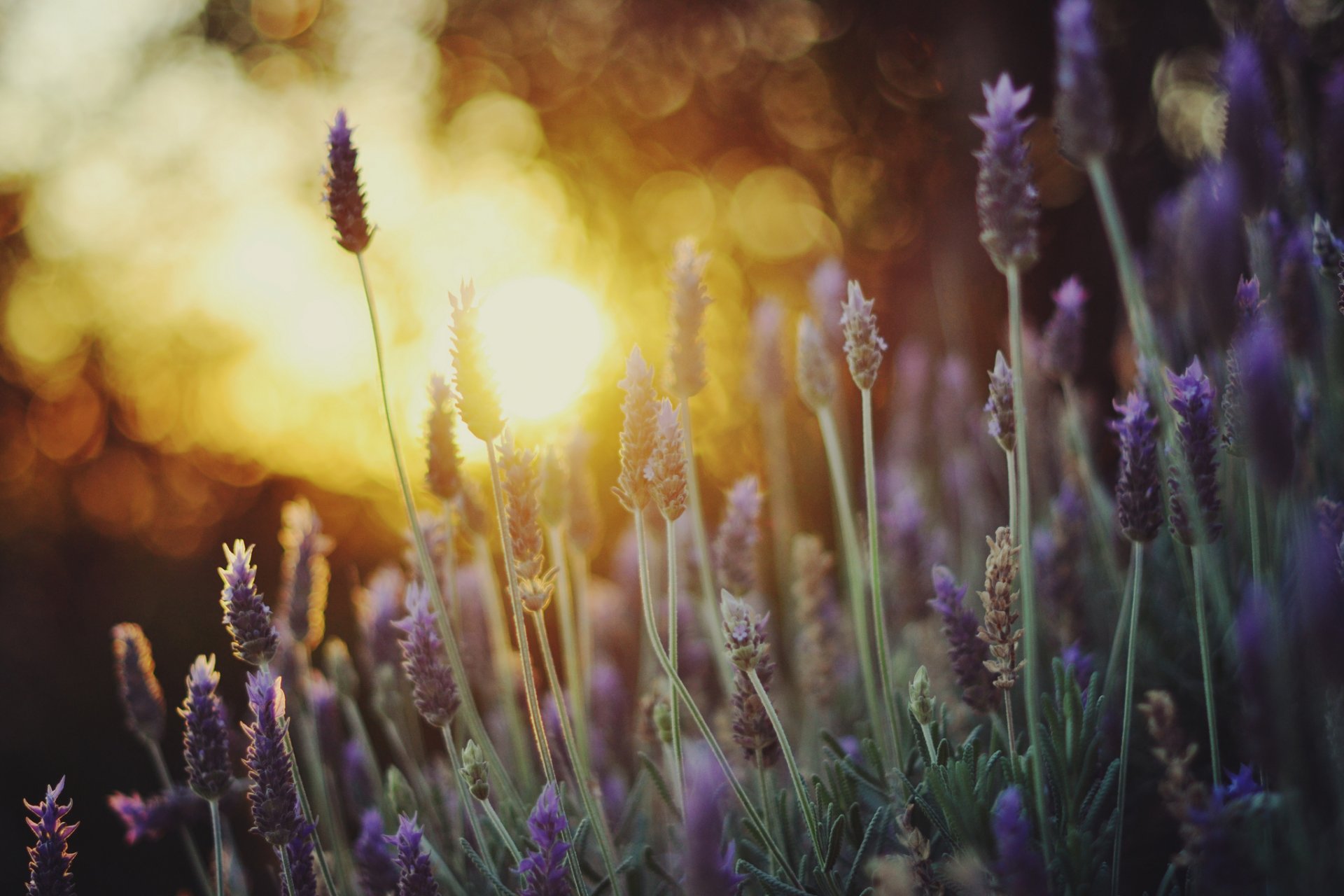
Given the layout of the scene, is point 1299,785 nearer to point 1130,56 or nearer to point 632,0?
point 1130,56

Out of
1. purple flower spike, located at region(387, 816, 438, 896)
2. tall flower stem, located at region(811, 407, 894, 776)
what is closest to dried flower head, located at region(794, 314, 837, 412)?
tall flower stem, located at region(811, 407, 894, 776)

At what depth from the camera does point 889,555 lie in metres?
2.19

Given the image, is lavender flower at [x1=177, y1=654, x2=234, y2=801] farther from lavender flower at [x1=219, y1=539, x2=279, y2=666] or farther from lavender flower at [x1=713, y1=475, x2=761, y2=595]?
lavender flower at [x1=713, y1=475, x2=761, y2=595]

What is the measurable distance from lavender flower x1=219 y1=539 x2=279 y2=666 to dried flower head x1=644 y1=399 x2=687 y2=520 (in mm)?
646

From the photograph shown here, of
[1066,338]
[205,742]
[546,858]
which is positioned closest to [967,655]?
[546,858]

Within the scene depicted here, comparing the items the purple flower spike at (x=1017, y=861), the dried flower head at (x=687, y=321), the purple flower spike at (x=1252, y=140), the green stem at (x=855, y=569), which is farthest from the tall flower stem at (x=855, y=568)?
the purple flower spike at (x=1252, y=140)

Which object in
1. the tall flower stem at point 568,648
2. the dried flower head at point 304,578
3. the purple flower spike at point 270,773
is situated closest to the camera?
the purple flower spike at point 270,773

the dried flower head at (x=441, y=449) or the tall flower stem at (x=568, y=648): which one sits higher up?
the dried flower head at (x=441, y=449)

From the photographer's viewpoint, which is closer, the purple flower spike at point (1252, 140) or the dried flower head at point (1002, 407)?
the dried flower head at point (1002, 407)

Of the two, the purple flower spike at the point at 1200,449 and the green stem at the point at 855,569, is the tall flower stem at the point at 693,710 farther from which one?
the purple flower spike at the point at 1200,449

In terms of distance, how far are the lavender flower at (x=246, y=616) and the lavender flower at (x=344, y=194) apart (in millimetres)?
518

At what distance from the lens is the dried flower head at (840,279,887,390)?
1.32 meters

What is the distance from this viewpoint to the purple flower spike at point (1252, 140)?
1494 mm

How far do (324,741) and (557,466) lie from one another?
0.99m
